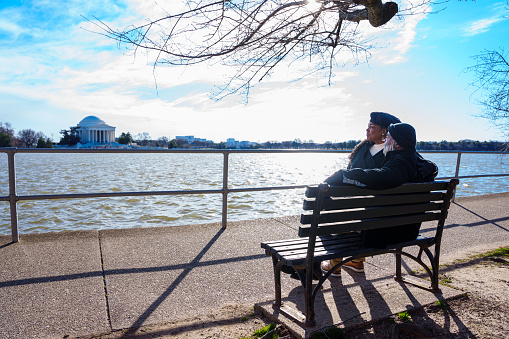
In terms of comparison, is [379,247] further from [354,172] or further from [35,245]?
[35,245]

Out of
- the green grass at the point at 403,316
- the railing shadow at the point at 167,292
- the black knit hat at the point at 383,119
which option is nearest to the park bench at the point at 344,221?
the green grass at the point at 403,316

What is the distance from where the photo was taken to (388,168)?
2.52 metres

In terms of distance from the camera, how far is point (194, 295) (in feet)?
9.31

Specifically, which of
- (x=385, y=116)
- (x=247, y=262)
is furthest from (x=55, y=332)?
(x=385, y=116)

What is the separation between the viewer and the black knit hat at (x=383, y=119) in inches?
124

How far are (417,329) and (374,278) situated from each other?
949 millimetres

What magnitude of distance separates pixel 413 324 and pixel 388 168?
1.01 metres

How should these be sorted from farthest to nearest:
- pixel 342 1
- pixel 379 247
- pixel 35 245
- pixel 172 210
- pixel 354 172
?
pixel 172 210, pixel 35 245, pixel 342 1, pixel 379 247, pixel 354 172

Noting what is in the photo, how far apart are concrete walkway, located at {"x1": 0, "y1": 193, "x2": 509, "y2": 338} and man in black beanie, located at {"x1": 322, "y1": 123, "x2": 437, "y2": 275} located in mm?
442

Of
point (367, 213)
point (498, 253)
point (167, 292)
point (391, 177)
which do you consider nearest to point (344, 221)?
point (367, 213)

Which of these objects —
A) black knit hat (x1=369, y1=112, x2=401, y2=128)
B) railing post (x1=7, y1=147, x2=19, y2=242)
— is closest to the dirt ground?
black knit hat (x1=369, y1=112, x2=401, y2=128)

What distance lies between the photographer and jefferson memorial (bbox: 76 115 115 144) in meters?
126

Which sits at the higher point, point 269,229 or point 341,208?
point 341,208

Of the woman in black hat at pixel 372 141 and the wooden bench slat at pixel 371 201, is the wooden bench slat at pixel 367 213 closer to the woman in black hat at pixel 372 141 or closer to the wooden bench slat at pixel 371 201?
the wooden bench slat at pixel 371 201
